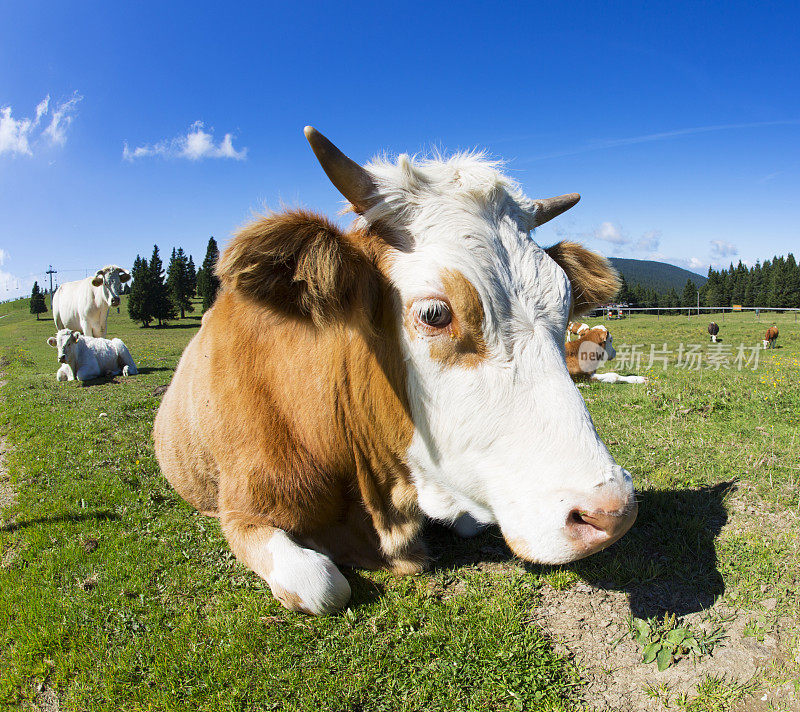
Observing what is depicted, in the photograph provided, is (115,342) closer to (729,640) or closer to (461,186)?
(461,186)

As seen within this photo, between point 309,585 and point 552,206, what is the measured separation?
2.78m

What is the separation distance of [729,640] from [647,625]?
0.38 metres

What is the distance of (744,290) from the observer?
100 m

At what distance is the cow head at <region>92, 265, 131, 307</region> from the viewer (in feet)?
54.1

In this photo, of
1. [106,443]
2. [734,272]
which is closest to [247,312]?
[106,443]

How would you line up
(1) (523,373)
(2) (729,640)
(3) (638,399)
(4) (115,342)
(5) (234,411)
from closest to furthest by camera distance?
(1) (523,373)
(2) (729,640)
(5) (234,411)
(3) (638,399)
(4) (115,342)

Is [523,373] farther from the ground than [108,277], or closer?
closer

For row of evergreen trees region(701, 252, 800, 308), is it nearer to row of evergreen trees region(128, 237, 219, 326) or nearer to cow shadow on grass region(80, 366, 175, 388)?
row of evergreen trees region(128, 237, 219, 326)

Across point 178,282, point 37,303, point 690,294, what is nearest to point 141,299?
point 178,282

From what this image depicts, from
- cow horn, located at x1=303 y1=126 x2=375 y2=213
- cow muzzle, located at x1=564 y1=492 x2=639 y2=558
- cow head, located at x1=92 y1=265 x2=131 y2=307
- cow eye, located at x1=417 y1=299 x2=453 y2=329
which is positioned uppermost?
cow head, located at x1=92 y1=265 x2=131 y2=307

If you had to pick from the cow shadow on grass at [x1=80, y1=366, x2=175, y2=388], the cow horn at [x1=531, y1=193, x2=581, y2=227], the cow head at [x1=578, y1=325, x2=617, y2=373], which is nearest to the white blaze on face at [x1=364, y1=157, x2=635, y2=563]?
the cow horn at [x1=531, y1=193, x2=581, y2=227]

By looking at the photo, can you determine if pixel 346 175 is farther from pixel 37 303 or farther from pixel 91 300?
pixel 37 303

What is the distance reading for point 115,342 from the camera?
14.5 meters

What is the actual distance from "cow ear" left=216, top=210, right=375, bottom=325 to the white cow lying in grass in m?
13.3
